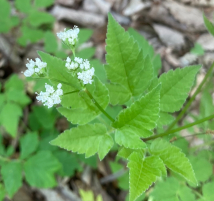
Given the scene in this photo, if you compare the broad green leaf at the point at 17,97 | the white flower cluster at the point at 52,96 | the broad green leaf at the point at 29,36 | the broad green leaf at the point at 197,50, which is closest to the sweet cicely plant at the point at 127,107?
the white flower cluster at the point at 52,96

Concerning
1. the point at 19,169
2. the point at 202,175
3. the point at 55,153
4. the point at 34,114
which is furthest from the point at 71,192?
the point at 202,175

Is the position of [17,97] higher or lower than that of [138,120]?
lower

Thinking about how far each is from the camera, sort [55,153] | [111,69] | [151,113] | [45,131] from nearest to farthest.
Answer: [151,113] → [111,69] → [55,153] → [45,131]

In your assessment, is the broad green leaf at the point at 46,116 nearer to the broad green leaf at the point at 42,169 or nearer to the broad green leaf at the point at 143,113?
the broad green leaf at the point at 42,169

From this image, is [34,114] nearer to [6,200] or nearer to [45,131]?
[45,131]

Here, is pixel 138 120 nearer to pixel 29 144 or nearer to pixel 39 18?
pixel 29 144

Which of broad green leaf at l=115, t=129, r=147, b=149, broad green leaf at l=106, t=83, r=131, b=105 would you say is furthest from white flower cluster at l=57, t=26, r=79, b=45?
broad green leaf at l=115, t=129, r=147, b=149

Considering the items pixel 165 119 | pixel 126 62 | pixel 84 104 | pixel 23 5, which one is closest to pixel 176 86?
pixel 165 119
